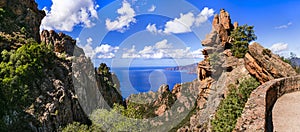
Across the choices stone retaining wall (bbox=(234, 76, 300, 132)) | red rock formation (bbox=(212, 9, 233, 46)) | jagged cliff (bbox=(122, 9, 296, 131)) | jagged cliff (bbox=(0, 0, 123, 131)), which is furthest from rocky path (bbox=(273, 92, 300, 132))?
jagged cliff (bbox=(0, 0, 123, 131))

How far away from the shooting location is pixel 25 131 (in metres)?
25.5

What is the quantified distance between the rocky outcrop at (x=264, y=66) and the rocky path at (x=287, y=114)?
306 inches

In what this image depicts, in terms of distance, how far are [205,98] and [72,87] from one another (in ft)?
63.2

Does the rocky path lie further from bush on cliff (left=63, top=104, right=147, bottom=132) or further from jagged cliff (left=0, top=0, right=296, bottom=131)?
bush on cliff (left=63, top=104, right=147, bottom=132)

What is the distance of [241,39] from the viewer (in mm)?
31422

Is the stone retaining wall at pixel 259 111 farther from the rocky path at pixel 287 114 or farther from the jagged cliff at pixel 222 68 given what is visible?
the jagged cliff at pixel 222 68

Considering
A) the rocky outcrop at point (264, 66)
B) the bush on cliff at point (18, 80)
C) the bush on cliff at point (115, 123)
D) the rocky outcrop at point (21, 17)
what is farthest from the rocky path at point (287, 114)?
the rocky outcrop at point (21, 17)

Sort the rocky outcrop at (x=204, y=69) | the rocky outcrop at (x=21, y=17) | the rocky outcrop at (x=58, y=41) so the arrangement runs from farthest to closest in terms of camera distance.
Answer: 1. the rocky outcrop at (x=58, y=41)
2. the rocky outcrop at (x=21, y=17)
3. the rocky outcrop at (x=204, y=69)

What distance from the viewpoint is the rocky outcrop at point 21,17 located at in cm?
3875

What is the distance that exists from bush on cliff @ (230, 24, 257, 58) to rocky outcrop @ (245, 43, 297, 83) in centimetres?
646

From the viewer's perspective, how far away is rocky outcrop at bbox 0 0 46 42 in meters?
38.8

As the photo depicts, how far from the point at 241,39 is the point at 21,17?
113ft

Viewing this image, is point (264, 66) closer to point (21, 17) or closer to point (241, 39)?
point (241, 39)

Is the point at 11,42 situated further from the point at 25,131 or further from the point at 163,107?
the point at 163,107
